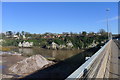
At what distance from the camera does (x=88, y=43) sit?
2813 inches

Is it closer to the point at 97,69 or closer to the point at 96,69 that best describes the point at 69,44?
the point at 97,69

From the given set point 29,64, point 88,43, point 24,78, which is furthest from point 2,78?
point 88,43

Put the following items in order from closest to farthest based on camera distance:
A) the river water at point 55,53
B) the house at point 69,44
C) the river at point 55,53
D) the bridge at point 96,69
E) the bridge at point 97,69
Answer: the bridge at point 97,69 < the bridge at point 96,69 < the river at point 55,53 < the river water at point 55,53 < the house at point 69,44

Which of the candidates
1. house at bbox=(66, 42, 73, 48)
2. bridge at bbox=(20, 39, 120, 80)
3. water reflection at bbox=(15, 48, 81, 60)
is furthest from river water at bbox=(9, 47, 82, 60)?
bridge at bbox=(20, 39, 120, 80)

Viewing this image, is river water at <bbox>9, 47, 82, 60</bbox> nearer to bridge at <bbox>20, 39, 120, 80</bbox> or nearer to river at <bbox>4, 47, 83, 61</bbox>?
river at <bbox>4, 47, 83, 61</bbox>

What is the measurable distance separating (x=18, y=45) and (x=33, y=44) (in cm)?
707


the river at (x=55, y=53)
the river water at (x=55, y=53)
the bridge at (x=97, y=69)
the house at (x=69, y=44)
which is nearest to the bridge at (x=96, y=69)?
the bridge at (x=97, y=69)

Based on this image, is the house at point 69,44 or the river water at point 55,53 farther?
the house at point 69,44

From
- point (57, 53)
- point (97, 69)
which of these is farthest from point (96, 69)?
point (57, 53)

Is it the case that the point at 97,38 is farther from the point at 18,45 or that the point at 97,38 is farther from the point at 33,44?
the point at 18,45

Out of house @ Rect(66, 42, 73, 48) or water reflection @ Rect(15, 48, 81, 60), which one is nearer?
water reflection @ Rect(15, 48, 81, 60)

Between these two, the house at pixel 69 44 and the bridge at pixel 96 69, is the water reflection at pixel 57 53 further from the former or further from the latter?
the bridge at pixel 96 69

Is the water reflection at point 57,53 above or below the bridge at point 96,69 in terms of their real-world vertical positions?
below

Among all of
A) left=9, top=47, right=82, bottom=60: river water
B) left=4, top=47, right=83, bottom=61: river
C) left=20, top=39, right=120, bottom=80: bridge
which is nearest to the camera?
left=20, top=39, right=120, bottom=80: bridge
